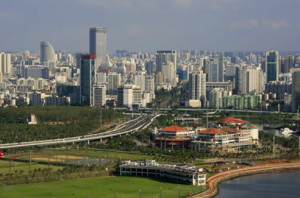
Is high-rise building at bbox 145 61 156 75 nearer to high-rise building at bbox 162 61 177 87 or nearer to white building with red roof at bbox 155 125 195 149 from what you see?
high-rise building at bbox 162 61 177 87

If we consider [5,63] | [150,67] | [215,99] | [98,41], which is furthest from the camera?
[98,41]

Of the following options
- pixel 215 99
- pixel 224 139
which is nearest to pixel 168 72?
pixel 215 99

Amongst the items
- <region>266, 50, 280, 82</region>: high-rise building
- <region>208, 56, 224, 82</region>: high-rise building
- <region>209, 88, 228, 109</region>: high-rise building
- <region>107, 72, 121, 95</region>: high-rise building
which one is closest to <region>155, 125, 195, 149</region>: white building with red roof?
<region>209, 88, 228, 109</region>: high-rise building

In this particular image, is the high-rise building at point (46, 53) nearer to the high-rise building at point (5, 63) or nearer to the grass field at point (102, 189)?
the high-rise building at point (5, 63)

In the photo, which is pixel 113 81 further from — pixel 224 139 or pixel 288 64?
pixel 224 139

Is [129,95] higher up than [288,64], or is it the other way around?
[288,64]
